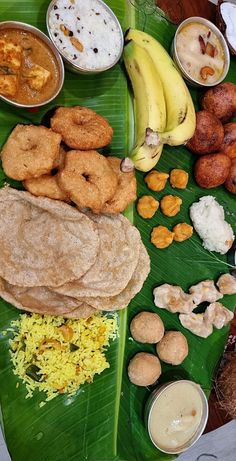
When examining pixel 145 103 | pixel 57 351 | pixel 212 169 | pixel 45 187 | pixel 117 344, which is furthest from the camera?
pixel 212 169

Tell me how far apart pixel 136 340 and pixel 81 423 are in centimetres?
69

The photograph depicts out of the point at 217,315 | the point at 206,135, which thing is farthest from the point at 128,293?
the point at 206,135

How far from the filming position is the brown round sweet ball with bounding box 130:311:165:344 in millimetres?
3672

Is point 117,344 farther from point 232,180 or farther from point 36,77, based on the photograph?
point 36,77

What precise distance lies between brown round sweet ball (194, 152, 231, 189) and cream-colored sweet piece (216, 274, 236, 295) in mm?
724

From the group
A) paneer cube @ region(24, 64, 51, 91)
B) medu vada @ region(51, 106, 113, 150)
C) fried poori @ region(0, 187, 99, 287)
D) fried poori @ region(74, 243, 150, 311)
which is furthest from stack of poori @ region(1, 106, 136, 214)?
fried poori @ region(74, 243, 150, 311)

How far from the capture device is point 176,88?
3688 mm

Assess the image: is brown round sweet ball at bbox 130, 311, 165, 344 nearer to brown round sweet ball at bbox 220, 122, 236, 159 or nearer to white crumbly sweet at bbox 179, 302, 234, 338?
white crumbly sweet at bbox 179, 302, 234, 338

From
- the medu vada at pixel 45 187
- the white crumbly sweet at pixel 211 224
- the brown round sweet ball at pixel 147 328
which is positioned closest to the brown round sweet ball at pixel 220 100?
the white crumbly sweet at pixel 211 224

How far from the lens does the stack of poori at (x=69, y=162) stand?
3293mm

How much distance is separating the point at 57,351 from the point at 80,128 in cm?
150

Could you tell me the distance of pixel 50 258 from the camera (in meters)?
3.38

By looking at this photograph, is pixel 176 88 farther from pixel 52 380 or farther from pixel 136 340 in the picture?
pixel 52 380

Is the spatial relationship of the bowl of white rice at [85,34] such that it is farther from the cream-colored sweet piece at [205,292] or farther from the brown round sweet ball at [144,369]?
the brown round sweet ball at [144,369]
